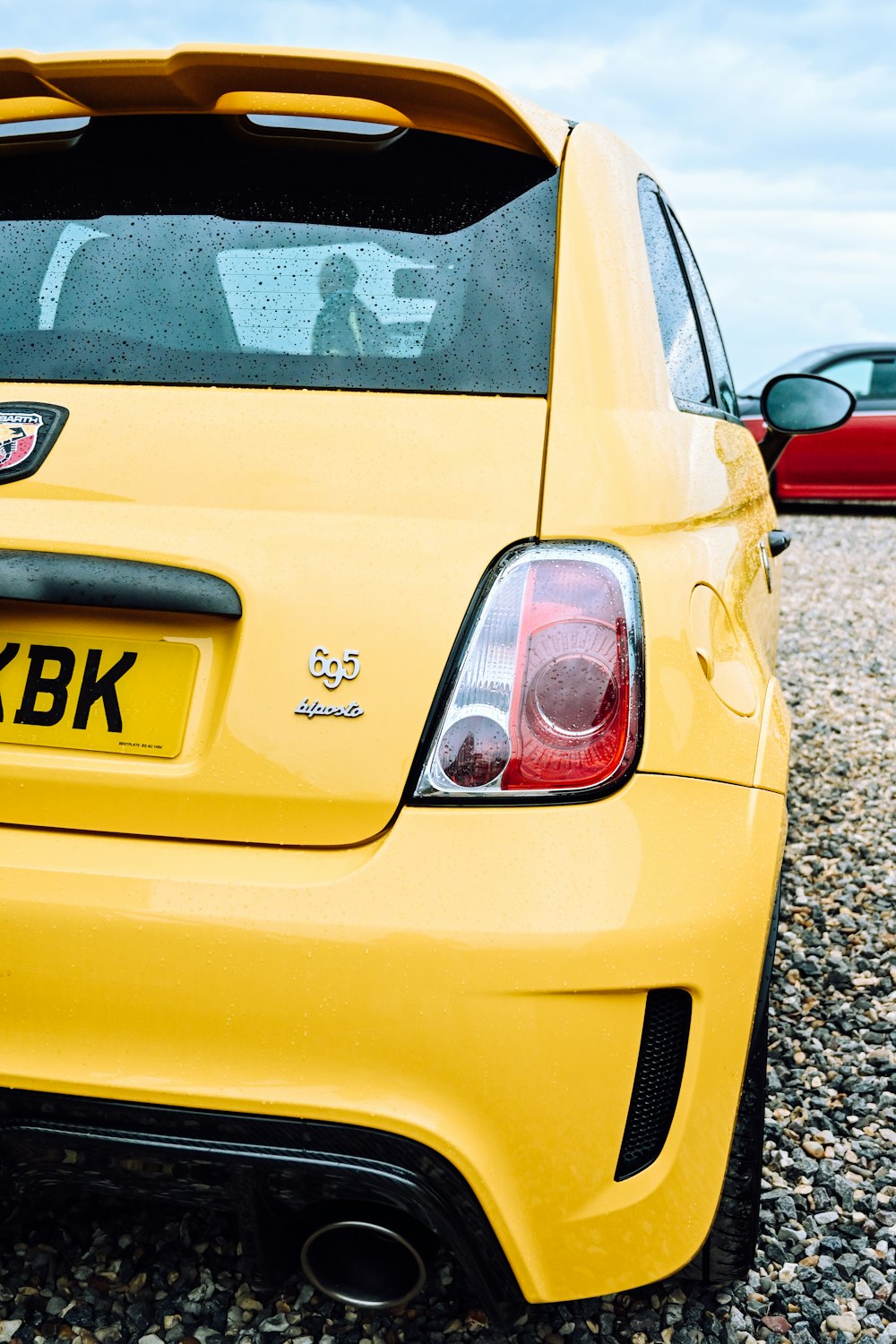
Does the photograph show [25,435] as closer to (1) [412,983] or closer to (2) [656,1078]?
(1) [412,983]

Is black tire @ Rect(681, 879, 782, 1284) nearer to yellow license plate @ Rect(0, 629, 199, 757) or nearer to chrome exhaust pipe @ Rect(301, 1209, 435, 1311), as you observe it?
chrome exhaust pipe @ Rect(301, 1209, 435, 1311)

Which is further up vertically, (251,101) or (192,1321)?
(251,101)

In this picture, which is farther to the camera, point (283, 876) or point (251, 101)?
point (251, 101)

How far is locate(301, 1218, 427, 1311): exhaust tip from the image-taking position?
1491 mm

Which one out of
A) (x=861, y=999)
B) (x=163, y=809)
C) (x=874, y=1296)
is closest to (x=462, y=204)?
(x=163, y=809)

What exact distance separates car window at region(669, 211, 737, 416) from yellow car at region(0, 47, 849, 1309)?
1.15m

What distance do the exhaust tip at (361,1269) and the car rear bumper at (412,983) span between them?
204 mm

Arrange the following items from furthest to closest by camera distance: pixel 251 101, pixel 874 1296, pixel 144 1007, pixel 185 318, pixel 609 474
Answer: pixel 874 1296
pixel 251 101
pixel 185 318
pixel 609 474
pixel 144 1007

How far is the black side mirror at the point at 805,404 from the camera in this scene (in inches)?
117

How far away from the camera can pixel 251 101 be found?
174 centimetres

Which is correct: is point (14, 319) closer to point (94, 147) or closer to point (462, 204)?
point (94, 147)

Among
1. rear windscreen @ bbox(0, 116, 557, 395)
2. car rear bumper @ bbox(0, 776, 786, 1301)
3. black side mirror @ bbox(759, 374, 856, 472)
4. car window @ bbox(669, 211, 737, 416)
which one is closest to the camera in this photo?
car rear bumper @ bbox(0, 776, 786, 1301)

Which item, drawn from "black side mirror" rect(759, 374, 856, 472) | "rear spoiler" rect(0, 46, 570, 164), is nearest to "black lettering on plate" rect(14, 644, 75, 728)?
"rear spoiler" rect(0, 46, 570, 164)

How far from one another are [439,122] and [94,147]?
20.7 inches
